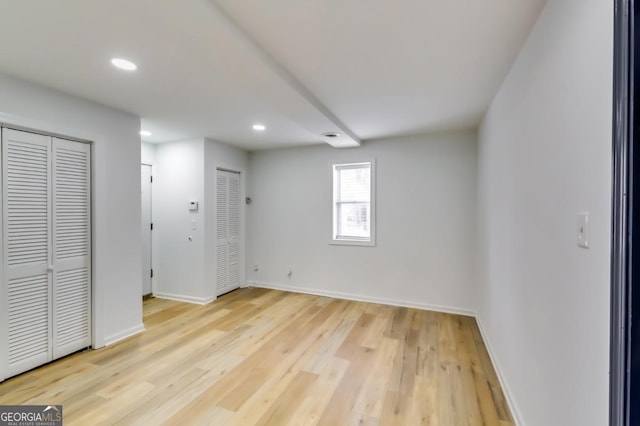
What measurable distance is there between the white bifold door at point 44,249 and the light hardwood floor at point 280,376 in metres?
0.26

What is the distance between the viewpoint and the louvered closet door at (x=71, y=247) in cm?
259

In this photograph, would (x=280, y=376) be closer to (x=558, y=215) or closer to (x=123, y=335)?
(x=123, y=335)

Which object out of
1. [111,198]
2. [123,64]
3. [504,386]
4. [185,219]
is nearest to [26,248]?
[111,198]

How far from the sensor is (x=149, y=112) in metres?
3.05

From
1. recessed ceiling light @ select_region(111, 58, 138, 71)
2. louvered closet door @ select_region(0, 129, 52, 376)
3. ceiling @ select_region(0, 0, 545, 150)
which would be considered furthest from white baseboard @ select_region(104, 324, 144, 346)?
recessed ceiling light @ select_region(111, 58, 138, 71)

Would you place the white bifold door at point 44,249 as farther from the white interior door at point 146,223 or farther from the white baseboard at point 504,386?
the white baseboard at point 504,386

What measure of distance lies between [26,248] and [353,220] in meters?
3.72

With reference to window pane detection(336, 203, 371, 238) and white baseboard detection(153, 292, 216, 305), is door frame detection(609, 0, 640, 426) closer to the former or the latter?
window pane detection(336, 203, 371, 238)

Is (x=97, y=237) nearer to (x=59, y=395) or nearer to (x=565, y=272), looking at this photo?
(x=59, y=395)

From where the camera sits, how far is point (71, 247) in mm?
2693

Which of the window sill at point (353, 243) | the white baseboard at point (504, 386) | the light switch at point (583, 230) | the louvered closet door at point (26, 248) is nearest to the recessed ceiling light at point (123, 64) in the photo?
the louvered closet door at point (26, 248)

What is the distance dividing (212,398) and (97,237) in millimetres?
1954

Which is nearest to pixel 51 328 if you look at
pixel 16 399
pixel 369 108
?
pixel 16 399

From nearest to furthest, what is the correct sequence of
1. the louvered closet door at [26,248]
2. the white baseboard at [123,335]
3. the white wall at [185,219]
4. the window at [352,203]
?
1. the louvered closet door at [26,248]
2. the white baseboard at [123,335]
3. the white wall at [185,219]
4. the window at [352,203]
